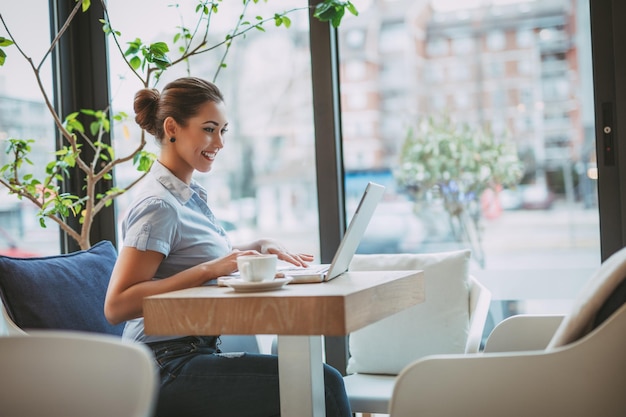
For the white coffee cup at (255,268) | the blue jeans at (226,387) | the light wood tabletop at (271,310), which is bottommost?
the blue jeans at (226,387)

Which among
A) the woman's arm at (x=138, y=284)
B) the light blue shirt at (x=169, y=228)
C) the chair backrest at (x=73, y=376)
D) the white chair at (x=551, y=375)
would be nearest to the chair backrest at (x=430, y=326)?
the light blue shirt at (x=169, y=228)

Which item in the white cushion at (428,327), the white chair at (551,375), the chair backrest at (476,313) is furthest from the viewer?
the white cushion at (428,327)

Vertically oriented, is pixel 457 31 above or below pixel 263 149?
above

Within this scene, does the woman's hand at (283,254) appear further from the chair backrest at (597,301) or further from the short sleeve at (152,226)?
the chair backrest at (597,301)

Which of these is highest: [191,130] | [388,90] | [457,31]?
[457,31]

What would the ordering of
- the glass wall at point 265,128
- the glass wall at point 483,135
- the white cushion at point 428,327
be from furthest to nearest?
the glass wall at point 265,128
the glass wall at point 483,135
the white cushion at point 428,327

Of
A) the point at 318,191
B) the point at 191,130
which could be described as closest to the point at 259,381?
the point at 191,130

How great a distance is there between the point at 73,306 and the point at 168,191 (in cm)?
48

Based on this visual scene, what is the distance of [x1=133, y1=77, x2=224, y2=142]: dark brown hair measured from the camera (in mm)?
2322

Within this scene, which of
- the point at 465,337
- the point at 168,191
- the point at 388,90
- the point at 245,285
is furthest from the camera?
the point at 388,90

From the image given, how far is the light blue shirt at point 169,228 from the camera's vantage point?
2010 mm

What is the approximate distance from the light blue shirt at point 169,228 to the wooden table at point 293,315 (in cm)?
26

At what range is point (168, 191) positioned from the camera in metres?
2.21

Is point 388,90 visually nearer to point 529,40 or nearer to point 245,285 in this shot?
point 529,40
